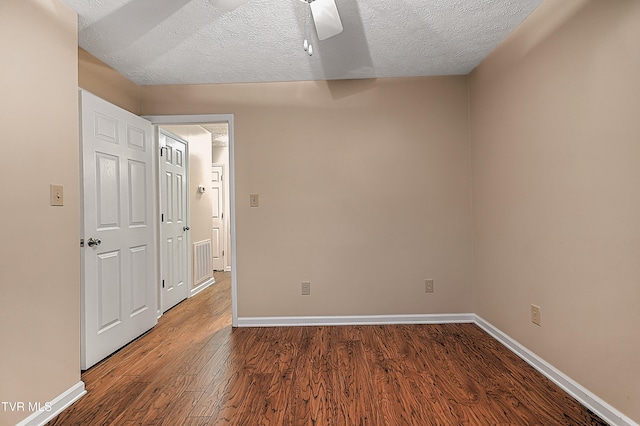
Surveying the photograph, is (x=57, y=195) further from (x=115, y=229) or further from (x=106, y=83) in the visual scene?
(x=106, y=83)

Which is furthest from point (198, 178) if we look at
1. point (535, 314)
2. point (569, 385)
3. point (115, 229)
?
point (569, 385)

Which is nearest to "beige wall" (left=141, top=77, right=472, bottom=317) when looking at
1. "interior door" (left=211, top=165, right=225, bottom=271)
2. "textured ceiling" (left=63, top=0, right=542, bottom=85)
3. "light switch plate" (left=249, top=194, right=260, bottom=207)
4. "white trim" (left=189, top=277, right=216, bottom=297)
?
"light switch plate" (left=249, top=194, right=260, bottom=207)

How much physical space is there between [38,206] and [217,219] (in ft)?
15.3

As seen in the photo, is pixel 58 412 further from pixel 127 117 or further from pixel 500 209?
pixel 500 209

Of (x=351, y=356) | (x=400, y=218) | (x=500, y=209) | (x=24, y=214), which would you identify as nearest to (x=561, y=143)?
(x=500, y=209)

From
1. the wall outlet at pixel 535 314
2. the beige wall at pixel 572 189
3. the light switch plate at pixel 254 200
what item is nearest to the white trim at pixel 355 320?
the beige wall at pixel 572 189

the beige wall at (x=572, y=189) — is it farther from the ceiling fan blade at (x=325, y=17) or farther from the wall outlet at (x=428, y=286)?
the ceiling fan blade at (x=325, y=17)

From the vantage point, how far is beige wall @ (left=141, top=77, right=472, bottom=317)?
326 cm

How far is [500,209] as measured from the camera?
273 centimetres

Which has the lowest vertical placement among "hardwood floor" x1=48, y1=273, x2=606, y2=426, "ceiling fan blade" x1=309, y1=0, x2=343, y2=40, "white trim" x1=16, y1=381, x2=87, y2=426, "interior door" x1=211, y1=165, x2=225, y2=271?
"hardwood floor" x1=48, y1=273, x2=606, y2=426

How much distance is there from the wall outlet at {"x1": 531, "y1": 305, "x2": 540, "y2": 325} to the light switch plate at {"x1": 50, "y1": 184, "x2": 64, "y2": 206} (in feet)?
9.98

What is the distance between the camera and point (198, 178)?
15.6 ft

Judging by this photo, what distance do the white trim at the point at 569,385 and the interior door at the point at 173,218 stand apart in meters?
3.35

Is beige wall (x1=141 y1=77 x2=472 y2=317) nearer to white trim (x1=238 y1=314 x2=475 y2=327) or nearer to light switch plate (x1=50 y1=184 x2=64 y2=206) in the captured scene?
white trim (x1=238 y1=314 x2=475 y2=327)
